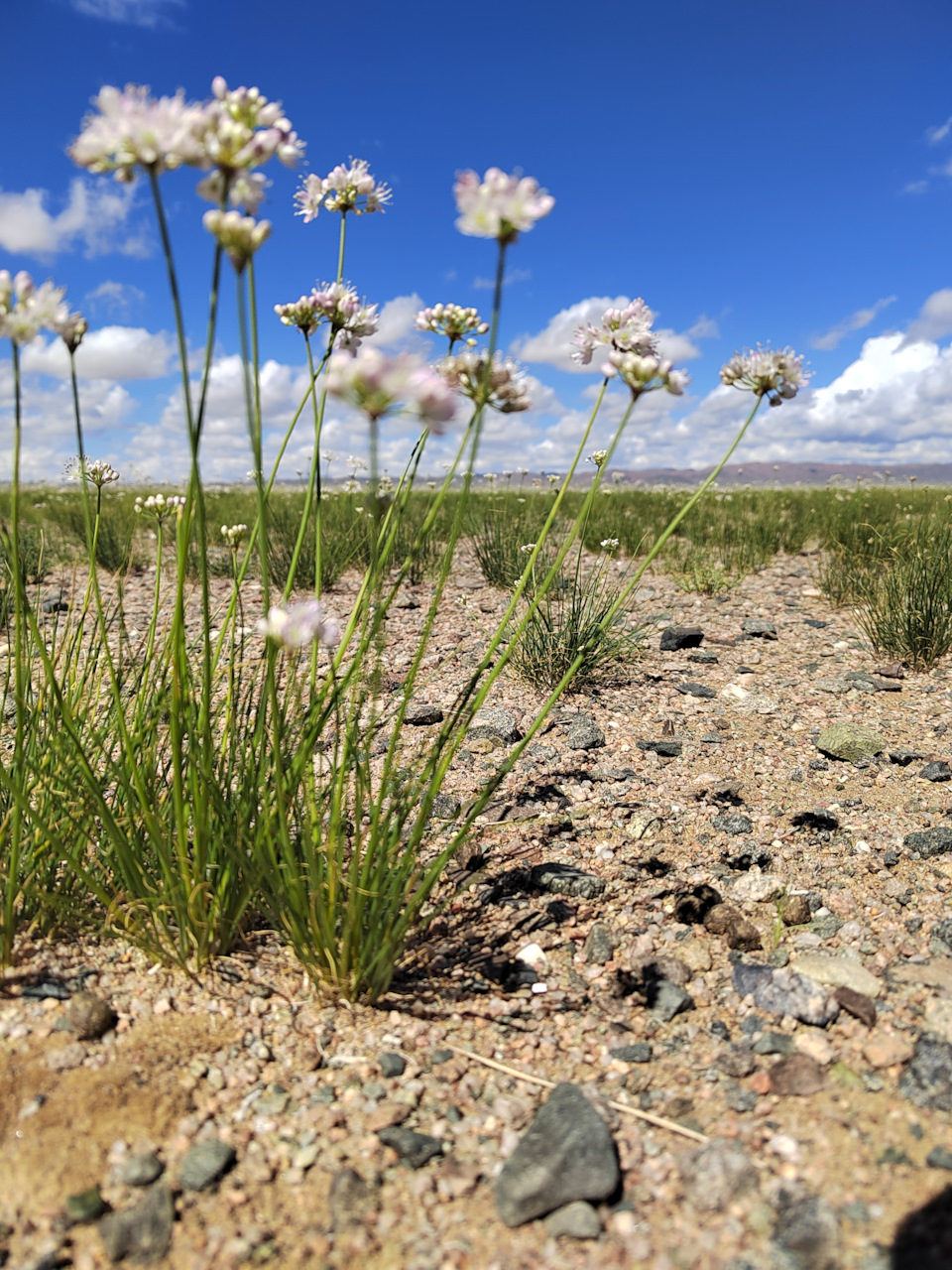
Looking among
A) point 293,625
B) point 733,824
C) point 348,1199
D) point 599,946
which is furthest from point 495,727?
point 348,1199

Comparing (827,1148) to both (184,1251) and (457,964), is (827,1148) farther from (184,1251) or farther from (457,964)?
(184,1251)

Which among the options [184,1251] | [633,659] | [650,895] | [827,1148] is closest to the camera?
[184,1251]

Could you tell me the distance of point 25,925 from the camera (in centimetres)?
205

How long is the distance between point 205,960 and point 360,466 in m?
3.95

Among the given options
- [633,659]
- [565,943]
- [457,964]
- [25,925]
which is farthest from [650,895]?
[633,659]

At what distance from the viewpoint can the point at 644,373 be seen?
5.42ft

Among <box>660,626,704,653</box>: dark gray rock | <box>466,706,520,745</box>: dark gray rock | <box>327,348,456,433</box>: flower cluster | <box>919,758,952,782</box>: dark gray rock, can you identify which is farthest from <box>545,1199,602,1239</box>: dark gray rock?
<box>660,626,704,653</box>: dark gray rock

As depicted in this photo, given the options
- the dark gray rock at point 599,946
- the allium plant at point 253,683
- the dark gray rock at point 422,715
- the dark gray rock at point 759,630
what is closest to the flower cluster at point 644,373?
the allium plant at point 253,683

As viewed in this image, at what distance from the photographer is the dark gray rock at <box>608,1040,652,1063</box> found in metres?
1.83

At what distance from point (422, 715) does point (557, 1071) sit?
204cm

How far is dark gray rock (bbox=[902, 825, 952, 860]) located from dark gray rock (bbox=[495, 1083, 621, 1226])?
1738mm

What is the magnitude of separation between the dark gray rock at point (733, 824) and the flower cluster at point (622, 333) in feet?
5.95

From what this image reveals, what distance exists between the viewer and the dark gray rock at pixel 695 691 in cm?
415

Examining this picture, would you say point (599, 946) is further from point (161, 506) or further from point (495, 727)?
point (161, 506)
